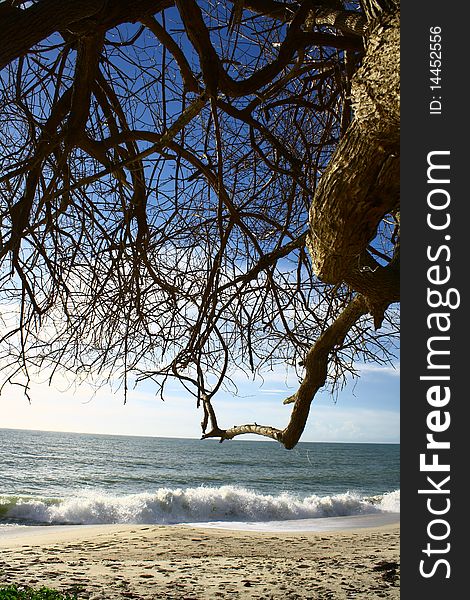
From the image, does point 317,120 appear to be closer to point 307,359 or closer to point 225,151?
point 225,151

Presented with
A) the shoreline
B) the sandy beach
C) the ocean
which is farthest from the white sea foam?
the sandy beach

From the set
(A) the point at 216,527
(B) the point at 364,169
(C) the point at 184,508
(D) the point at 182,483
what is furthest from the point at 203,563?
(D) the point at 182,483

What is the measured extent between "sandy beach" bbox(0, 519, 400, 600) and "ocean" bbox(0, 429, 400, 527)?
9.19ft

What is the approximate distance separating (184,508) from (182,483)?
24.0ft

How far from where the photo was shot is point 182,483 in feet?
81.9

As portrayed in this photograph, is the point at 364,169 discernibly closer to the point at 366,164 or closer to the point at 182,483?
the point at 366,164

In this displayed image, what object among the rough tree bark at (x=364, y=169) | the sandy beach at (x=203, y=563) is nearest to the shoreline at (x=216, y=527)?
the sandy beach at (x=203, y=563)

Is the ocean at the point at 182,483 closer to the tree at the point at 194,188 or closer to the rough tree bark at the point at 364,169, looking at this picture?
the tree at the point at 194,188

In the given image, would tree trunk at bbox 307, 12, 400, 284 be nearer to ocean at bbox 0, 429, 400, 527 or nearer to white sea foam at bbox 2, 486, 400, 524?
ocean at bbox 0, 429, 400, 527

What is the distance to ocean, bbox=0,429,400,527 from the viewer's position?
57.0 ft

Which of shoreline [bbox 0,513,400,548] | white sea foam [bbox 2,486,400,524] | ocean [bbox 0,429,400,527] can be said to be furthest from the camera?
ocean [bbox 0,429,400,527]

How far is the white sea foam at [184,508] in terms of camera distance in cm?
1681

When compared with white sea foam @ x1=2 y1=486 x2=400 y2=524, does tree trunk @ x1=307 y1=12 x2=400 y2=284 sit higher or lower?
higher

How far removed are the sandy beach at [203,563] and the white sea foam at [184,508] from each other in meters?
2.99
